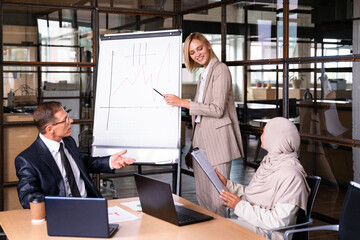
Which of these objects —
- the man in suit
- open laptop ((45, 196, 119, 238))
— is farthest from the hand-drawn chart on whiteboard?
open laptop ((45, 196, 119, 238))

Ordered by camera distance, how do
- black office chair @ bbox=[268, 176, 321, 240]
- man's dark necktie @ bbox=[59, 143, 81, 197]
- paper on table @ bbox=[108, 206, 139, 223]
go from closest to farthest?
paper on table @ bbox=[108, 206, 139, 223], black office chair @ bbox=[268, 176, 321, 240], man's dark necktie @ bbox=[59, 143, 81, 197]

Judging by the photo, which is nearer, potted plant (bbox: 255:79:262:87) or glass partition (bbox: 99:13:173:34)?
potted plant (bbox: 255:79:262:87)

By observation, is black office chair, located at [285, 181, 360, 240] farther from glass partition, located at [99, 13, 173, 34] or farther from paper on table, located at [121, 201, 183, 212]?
glass partition, located at [99, 13, 173, 34]

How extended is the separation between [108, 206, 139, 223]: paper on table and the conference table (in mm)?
45

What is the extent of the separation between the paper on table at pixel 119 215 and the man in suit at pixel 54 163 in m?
0.30

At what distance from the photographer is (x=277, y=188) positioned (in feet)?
8.47

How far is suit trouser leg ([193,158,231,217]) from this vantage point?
378 centimetres

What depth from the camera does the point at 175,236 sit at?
2125 millimetres

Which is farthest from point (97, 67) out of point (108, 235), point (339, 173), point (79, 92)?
point (108, 235)

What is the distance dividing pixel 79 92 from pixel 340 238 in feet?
9.20

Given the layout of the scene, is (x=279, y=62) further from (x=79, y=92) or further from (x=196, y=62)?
(x=79, y=92)

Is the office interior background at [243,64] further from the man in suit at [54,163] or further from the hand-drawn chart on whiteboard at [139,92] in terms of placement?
the man in suit at [54,163]

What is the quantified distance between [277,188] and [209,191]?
133 cm

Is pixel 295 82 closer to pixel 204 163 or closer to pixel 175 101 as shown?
pixel 175 101
